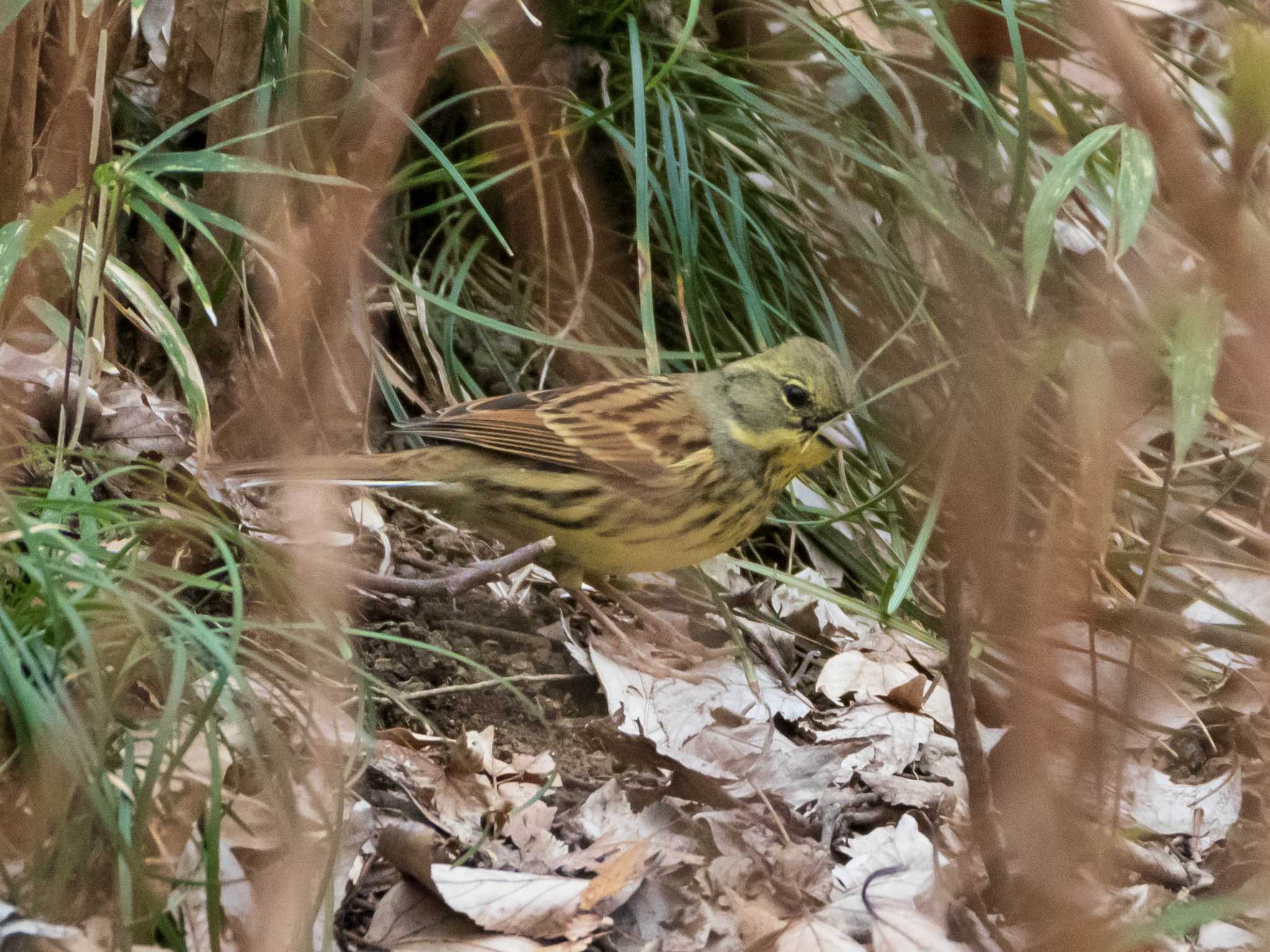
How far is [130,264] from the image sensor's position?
3973 mm

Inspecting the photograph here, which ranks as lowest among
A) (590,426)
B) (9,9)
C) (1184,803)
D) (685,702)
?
(1184,803)

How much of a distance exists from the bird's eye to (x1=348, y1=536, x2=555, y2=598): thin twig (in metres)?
1.14

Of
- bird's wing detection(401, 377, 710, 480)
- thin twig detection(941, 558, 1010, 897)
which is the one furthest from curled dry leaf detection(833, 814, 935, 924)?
bird's wing detection(401, 377, 710, 480)

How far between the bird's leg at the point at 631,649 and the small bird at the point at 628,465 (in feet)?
0.16

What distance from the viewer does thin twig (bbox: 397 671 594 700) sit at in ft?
10.3

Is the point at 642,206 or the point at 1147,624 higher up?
the point at 1147,624

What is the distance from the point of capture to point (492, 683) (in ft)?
10.8

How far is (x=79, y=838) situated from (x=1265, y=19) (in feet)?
6.24

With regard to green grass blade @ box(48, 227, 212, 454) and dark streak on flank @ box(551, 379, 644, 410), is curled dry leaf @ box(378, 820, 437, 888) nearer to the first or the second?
green grass blade @ box(48, 227, 212, 454)

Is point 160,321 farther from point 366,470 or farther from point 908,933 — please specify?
point 908,933

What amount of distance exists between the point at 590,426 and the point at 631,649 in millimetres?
698

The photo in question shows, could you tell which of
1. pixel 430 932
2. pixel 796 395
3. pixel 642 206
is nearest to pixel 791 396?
pixel 796 395

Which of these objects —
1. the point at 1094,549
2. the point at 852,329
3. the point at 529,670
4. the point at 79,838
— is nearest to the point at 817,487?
the point at 852,329

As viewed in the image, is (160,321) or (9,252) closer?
(9,252)
